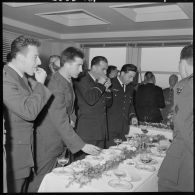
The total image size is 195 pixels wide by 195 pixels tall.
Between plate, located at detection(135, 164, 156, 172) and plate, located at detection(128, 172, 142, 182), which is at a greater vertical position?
plate, located at detection(135, 164, 156, 172)

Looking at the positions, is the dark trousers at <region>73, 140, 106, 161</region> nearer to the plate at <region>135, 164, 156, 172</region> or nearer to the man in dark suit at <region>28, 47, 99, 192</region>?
the man in dark suit at <region>28, 47, 99, 192</region>

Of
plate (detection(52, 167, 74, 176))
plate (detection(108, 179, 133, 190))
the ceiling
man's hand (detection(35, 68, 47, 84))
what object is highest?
the ceiling

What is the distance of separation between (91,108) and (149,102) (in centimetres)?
151

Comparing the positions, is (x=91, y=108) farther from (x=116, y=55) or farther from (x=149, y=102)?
(x=116, y=55)

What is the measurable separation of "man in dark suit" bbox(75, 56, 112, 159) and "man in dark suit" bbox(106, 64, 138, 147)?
0.30 metres

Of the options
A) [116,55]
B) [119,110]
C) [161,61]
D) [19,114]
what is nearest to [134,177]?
[19,114]

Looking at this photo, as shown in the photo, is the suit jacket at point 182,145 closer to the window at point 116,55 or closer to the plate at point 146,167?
the plate at point 146,167

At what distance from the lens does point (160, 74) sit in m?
6.02

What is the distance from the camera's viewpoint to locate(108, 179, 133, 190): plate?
1465 mm

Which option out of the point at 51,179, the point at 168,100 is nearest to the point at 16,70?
the point at 51,179

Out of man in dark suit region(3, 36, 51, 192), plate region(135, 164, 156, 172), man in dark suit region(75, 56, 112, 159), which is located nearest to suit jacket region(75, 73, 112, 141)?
man in dark suit region(75, 56, 112, 159)

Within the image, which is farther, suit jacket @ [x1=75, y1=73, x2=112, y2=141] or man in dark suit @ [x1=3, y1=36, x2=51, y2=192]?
suit jacket @ [x1=75, y1=73, x2=112, y2=141]

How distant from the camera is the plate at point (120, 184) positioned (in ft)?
4.81

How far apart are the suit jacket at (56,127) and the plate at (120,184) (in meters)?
0.52
